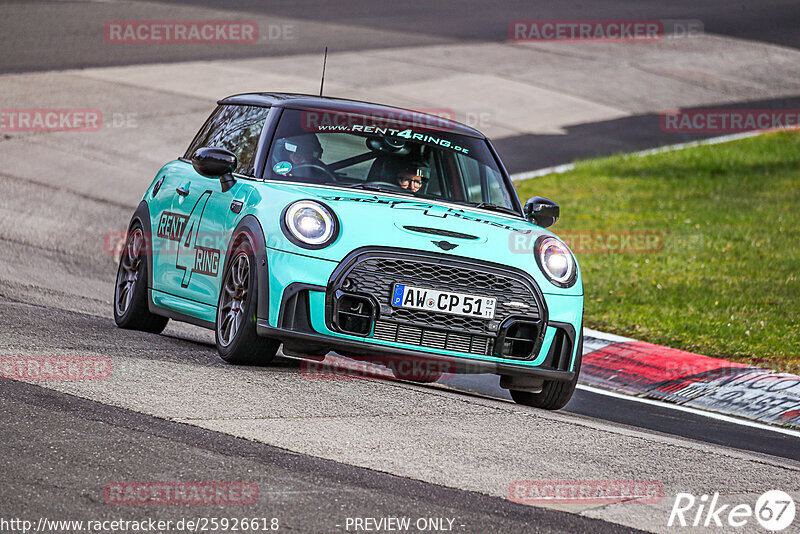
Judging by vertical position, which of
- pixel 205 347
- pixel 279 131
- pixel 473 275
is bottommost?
pixel 205 347

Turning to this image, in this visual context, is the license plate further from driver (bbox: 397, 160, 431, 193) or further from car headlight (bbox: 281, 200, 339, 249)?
driver (bbox: 397, 160, 431, 193)

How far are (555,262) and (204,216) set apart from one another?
2233mm

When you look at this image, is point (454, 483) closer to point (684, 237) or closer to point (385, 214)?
point (385, 214)

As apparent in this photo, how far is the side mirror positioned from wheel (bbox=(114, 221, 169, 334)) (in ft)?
8.63

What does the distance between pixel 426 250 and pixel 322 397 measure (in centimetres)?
98

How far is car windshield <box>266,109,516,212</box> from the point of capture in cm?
806

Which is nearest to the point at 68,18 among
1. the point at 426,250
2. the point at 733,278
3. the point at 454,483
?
the point at 733,278

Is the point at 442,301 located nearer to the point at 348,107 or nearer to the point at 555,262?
the point at 555,262

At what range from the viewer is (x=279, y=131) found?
325 inches

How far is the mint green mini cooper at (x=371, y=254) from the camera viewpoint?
23.1 ft

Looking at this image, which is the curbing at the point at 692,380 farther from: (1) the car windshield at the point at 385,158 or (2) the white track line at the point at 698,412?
(1) the car windshield at the point at 385,158

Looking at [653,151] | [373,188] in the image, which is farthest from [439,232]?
[653,151]

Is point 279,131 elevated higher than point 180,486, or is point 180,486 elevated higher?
point 279,131

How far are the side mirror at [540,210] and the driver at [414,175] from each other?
68 cm
